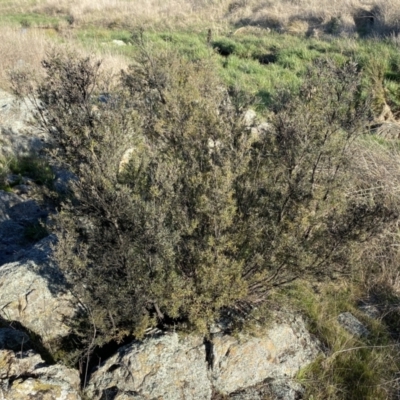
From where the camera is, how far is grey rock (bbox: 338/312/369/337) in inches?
130

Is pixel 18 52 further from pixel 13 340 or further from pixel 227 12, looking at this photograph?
pixel 227 12

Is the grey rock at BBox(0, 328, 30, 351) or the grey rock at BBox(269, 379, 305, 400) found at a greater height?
the grey rock at BBox(0, 328, 30, 351)

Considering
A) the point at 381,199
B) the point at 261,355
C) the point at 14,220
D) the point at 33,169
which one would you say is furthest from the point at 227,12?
the point at 261,355

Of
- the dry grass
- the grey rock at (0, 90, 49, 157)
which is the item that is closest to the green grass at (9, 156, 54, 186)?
the grey rock at (0, 90, 49, 157)

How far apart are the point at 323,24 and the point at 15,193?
36.5 feet

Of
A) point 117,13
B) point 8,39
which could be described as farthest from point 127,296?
point 117,13

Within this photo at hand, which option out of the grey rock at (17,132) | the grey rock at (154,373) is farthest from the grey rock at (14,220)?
the grey rock at (154,373)

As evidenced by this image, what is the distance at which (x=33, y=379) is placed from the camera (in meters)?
2.28

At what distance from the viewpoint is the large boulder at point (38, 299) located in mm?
2959

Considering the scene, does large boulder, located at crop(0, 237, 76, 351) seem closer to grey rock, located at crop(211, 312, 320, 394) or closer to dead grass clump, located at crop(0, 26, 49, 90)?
grey rock, located at crop(211, 312, 320, 394)

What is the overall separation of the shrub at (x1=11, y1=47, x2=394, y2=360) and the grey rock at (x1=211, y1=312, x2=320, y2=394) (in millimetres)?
222

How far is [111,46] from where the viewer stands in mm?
11625

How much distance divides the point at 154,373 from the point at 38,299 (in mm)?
1071

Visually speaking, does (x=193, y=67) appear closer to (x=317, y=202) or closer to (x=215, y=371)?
(x=317, y=202)
